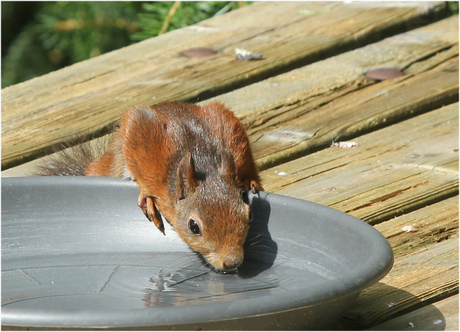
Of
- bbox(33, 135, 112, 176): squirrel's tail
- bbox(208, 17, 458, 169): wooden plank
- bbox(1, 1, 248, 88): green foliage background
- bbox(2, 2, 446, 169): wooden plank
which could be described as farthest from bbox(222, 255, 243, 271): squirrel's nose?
bbox(1, 1, 248, 88): green foliage background

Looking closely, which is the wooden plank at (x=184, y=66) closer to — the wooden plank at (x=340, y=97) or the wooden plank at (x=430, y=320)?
the wooden plank at (x=340, y=97)

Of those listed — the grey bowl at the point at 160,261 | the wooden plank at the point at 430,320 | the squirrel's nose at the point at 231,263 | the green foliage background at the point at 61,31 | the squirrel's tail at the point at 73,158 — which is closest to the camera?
the grey bowl at the point at 160,261

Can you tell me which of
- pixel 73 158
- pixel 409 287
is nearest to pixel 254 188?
pixel 409 287

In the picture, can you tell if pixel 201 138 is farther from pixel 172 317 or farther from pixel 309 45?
pixel 309 45

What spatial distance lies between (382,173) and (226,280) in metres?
0.63

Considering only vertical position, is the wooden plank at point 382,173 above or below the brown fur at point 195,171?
below

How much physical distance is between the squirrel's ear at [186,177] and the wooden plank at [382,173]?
0.33 m

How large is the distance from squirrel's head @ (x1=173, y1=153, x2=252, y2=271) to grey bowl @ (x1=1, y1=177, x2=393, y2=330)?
0.03 metres

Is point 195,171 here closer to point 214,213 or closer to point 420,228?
point 214,213

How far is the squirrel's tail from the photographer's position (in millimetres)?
1907

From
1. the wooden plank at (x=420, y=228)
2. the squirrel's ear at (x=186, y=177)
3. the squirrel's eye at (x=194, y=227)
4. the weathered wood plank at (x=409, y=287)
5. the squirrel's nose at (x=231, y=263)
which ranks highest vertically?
the squirrel's ear at (x=186, y=177)

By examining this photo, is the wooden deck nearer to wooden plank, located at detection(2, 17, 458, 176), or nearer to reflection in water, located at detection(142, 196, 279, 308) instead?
wooden plank, located at detection(2, 17, 458, 176)

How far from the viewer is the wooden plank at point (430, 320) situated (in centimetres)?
118

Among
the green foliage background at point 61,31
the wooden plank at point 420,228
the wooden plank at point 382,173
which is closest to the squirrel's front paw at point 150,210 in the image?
the wooden plank at point 382,173
